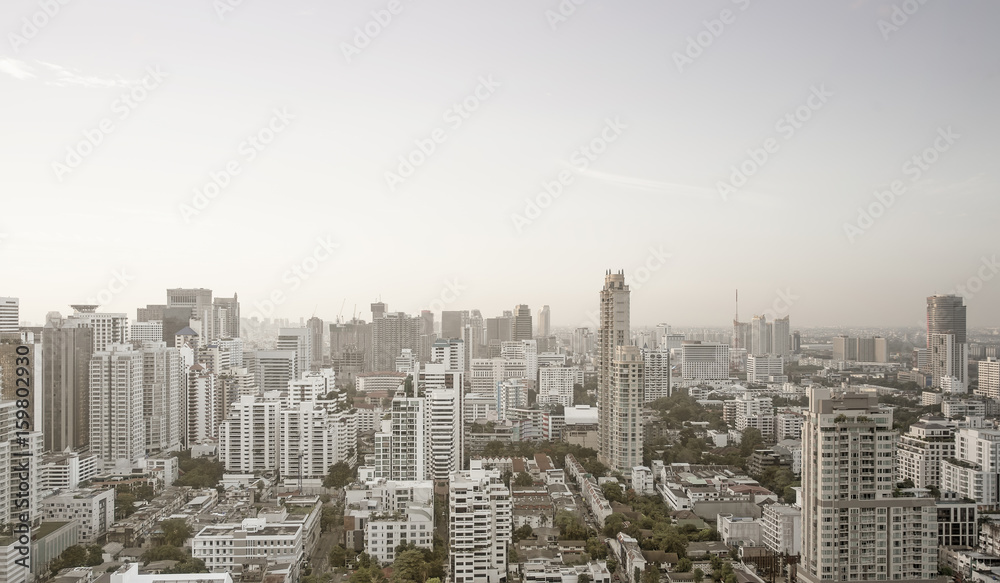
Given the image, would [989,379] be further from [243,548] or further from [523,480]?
[243,548]

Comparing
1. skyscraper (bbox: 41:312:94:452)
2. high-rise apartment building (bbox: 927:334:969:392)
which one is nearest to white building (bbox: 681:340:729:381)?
high-rise apartment building (bbox: 927:334:969:392)

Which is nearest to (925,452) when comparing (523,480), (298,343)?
(523,480)

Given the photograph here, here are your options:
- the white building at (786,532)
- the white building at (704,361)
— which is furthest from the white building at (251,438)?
the white building at (704,361)

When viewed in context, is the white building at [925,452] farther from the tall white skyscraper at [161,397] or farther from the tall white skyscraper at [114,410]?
the tall white skyscraper at [161,397]

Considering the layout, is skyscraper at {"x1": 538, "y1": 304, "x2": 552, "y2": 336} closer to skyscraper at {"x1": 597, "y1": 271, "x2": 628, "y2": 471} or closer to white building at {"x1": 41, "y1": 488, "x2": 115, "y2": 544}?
skyscraper at {"x1": 597, "y1": 271, "x2": 628, "y2": 471}

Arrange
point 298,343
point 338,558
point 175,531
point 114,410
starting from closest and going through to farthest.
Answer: point 338,558 → point 175,531 → point 114,410 → point 298,343

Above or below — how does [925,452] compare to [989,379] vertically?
below

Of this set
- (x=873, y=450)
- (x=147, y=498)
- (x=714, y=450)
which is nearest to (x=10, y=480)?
(x=147, y=498)
